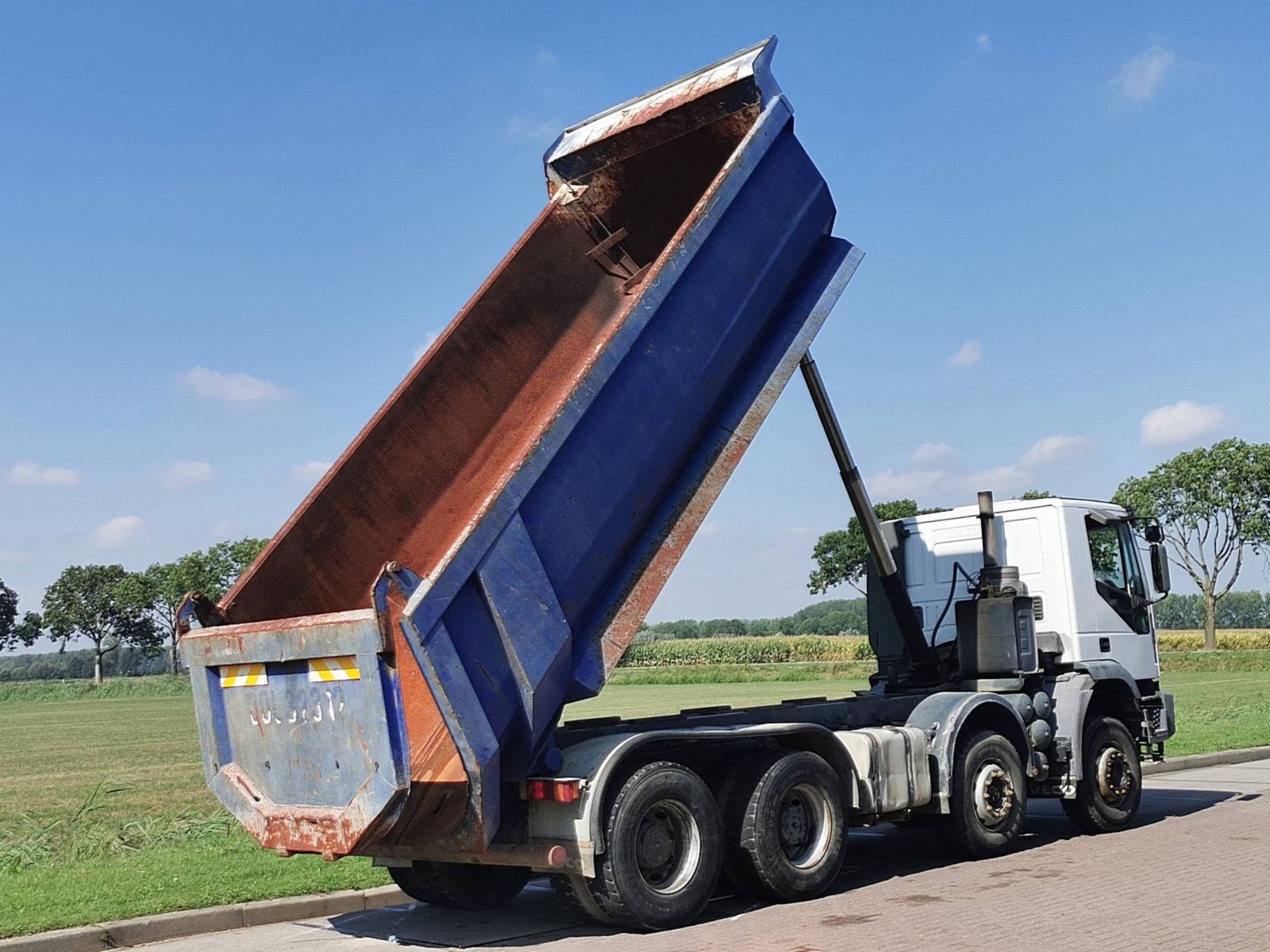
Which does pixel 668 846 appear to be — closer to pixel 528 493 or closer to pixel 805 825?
pixel 805 825

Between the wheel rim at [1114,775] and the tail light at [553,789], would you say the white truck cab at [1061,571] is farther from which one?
the tail light at [553,789]

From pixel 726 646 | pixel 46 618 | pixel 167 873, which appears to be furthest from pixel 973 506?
pixel 46 618

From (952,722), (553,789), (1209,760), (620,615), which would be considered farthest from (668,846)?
(1209,760)

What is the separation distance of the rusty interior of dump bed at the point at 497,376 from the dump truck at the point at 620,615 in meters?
0.02

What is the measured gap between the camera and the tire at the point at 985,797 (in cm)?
931

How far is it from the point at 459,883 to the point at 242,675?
2.10m

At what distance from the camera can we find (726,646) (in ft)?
250

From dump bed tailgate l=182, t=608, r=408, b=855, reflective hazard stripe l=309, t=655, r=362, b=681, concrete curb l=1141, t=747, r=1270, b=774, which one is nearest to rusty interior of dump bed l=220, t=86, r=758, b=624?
dump bed tailgate l=182, t=608, r=408, b=855

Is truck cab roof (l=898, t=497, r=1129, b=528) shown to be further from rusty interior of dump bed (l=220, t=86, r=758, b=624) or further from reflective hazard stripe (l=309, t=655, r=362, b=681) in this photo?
reflective hazard stripe (l=309, t=655, r=362, b=681)

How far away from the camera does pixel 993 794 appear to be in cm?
959

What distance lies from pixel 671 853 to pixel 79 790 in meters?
13.8

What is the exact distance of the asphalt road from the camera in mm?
6684

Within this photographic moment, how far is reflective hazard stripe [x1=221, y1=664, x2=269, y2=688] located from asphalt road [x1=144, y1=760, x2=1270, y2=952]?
151 centimetres

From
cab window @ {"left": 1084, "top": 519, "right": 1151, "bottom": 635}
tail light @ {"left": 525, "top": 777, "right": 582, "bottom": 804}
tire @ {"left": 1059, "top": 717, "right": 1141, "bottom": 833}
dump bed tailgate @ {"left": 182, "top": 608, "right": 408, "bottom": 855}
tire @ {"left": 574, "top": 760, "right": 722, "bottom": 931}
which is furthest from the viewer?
cab window @ {"left": 1084, "top": 519, "right": 1151, "bottom": 635}
